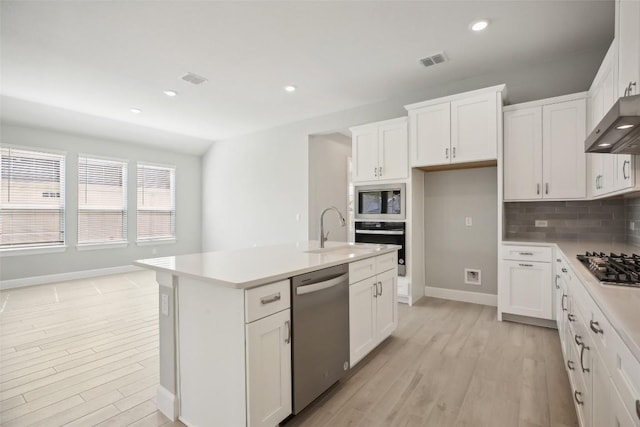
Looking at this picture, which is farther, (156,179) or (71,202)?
(156,179)

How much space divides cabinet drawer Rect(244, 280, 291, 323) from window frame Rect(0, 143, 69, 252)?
578 cm

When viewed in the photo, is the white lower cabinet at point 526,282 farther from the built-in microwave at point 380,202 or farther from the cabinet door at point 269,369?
the cabinet door at point 269,369

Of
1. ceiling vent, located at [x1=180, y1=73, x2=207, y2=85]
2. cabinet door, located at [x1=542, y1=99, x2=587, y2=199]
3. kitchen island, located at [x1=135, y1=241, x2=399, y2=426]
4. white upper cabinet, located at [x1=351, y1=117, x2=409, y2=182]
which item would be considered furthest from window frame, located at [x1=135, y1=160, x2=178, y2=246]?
cabinet door, located at [x1=542, y1=99, x2=587, y2=199]

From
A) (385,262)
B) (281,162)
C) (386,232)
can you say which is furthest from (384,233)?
(281,162)

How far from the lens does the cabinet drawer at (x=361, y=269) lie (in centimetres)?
223

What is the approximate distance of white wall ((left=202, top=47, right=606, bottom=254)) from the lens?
3424 millimetres

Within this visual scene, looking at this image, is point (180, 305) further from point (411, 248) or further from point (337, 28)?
point (411, 248)

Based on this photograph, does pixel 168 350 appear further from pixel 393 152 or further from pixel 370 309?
pixel 393 152

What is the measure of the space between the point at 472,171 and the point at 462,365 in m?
2.47

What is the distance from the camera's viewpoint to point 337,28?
2.80 metres

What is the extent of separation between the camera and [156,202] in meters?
6.89

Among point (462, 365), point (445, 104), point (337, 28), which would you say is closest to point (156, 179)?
point (337, 28)

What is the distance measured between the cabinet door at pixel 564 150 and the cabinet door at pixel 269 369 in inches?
121

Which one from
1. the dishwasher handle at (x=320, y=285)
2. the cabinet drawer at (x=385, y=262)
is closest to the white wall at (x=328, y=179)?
the cabinet drawer at (x=385, y=262)
